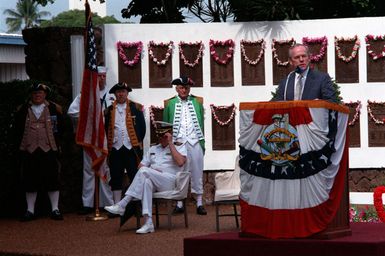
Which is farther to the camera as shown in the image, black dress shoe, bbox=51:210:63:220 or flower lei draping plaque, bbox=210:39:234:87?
flower lei draping plaque, bbox=210:39:234:87

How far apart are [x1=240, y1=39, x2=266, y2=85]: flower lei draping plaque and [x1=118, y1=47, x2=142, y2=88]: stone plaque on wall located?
1615 mm

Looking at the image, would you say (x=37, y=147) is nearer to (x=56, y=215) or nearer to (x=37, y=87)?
(x=37, y=87)

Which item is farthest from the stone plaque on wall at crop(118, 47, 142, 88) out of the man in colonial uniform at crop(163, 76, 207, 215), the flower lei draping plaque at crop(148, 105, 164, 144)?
the man in colonial uniform at crop(163, 76, 207, 215)

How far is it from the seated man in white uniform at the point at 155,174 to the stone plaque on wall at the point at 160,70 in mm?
3091

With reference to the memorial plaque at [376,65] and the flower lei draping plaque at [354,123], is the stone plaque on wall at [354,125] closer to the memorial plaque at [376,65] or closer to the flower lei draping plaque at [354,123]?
the flower lei draping plaque at [354,123]

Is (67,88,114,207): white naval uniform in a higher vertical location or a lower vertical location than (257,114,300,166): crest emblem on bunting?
→ lower

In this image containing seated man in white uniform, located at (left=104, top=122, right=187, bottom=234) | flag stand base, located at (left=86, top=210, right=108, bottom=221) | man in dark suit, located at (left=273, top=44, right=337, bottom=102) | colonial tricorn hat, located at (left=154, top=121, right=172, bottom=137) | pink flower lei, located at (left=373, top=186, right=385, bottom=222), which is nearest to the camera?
man in dark suit, located at (left=273, top=44, right=337, bottom=102)

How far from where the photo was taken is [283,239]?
9.35m

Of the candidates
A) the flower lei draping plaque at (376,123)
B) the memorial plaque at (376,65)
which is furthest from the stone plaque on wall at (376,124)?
the memorial plaque at (376,65)

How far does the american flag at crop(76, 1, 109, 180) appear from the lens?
14883 millimetres

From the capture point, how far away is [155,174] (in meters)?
13.0

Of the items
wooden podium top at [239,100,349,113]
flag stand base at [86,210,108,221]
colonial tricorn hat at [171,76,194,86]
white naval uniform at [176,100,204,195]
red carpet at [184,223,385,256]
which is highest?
colonial tricorn hat at [171,76,194,86]

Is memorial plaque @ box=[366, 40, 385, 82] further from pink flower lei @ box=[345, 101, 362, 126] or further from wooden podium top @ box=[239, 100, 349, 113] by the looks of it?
wooden podium top @ box=[239, 100, 349, 113]

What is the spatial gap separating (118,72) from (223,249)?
7485 millimetres
